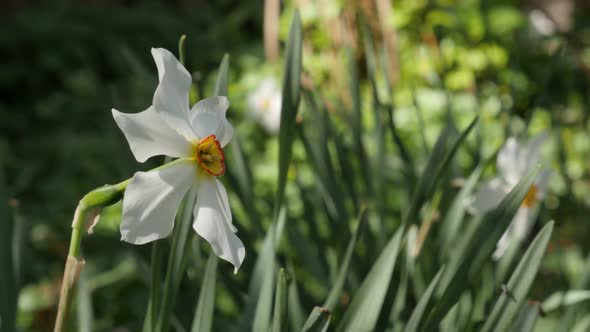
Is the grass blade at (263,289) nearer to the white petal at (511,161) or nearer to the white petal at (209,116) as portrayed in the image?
the white petal at (209,116)

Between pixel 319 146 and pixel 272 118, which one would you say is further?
pixel 272 118

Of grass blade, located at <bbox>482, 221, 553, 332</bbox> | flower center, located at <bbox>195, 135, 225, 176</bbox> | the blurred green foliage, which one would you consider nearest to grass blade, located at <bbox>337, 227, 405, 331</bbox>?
the blurred green foliage

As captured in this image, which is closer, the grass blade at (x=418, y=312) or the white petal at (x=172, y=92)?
the white petal at (x=172, y=92)

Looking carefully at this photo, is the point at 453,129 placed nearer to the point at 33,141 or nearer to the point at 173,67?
the point at 173,67

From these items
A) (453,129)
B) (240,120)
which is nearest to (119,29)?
(240,120)

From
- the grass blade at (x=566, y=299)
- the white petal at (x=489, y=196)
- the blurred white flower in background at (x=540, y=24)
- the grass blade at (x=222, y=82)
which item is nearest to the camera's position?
the grass blade at (x=222, y=82)

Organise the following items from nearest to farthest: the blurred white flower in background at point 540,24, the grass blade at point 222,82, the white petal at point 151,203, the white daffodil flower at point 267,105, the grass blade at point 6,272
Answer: the white petal at point 151,203, the grass blade at point 6,272, the grass blade at point 222,82, the white daffodil flower at point 267,105, the blurred white flower in background at point 540,24

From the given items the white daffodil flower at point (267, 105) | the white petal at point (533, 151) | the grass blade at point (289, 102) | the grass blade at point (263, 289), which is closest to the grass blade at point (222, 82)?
the grass blade at point (289, 102)
